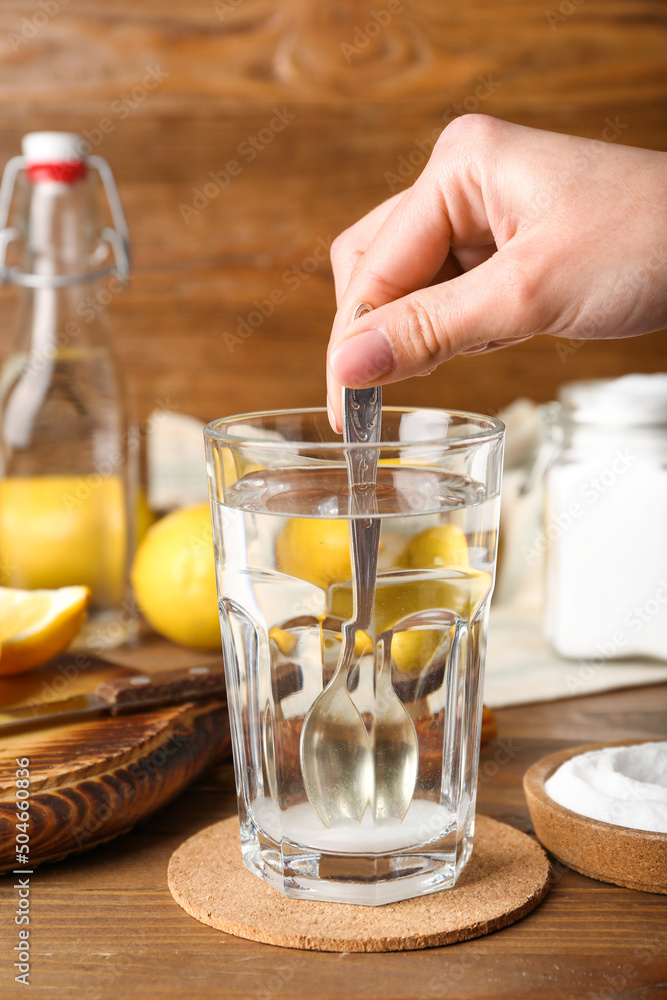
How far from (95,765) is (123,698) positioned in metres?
0.09

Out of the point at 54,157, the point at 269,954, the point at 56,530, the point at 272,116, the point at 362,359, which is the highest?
the point at 272,116

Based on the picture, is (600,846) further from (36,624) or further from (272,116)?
(272,116)

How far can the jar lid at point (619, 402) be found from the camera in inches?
31.8

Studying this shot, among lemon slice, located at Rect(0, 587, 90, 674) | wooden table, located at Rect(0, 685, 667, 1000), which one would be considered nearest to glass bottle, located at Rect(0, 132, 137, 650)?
lemon slice, located at Rect(0, 587, 90, 674)

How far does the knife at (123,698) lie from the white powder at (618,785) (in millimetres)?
222

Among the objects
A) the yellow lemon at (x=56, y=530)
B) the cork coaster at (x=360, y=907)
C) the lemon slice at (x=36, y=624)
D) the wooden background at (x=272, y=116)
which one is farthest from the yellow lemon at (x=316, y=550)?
the wooden background at (x=272, y=116)

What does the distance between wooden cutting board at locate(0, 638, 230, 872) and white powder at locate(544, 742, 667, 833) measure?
201mm

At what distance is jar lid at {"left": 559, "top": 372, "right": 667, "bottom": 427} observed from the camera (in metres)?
0.81

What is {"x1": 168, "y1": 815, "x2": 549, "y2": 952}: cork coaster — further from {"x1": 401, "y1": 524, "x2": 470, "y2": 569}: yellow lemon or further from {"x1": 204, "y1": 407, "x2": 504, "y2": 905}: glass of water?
{"x1": 401, "y1": 524, "x2": 470, "y2": 569}: yellow lemon

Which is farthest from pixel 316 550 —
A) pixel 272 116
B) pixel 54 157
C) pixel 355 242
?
pixel 272 116

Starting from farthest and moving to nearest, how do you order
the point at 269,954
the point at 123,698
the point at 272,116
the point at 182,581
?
the point at 272,116
the point at 182,581
the point at 123,698
the point at 269,954

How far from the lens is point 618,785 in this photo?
19.0 inches

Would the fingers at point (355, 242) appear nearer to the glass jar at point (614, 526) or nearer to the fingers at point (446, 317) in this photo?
the fingers at point (446, 317)

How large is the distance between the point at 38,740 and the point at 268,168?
859 millimetres
